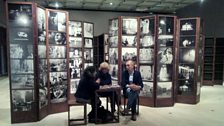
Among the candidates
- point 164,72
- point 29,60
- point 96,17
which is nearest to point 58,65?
point 29,60

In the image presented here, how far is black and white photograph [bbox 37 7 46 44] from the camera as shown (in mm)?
4320

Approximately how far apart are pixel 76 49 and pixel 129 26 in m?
1.80

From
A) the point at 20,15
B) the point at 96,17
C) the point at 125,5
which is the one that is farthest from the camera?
the point at 96,17

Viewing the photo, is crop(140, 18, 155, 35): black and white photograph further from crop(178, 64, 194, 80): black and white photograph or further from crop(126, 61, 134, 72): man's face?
crop(178, 64, 194, 80): black and white photograph

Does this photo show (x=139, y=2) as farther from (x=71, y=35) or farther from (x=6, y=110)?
(x=6, y=110)

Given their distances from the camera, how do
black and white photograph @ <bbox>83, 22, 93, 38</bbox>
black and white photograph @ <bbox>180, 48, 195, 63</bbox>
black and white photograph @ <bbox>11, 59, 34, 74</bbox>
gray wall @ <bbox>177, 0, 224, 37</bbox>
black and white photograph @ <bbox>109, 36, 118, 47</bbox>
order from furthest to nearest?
gray wall @ <bbox>177, 0, 224, 37</bbox> < black and white photograph @ <bbox>83, 22, 93, 38</bbox> < black and white photograph @ <bbox>180, 48, 195, 63</bbox> < black and white photograph @ <bbox>109, 36, 118, 47</bbox> < black and white photograph @ <bbox>11, 59, 34, 74</bbox>

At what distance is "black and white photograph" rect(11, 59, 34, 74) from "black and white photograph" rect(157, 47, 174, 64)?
3.25 meters

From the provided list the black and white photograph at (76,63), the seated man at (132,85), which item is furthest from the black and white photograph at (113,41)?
the seated man at (132,85)

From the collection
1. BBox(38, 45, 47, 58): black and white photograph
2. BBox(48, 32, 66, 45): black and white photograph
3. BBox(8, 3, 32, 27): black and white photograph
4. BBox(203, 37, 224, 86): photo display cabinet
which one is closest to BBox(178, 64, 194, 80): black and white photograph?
BBox(48, 32, 66, 45): black and white photograph

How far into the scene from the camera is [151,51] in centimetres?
546

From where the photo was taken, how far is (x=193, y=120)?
443 cm

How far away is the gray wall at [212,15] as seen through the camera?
942 centimetres

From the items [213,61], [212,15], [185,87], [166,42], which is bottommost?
[185,87]

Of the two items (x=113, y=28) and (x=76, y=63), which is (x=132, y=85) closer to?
(x=113, y=28)
